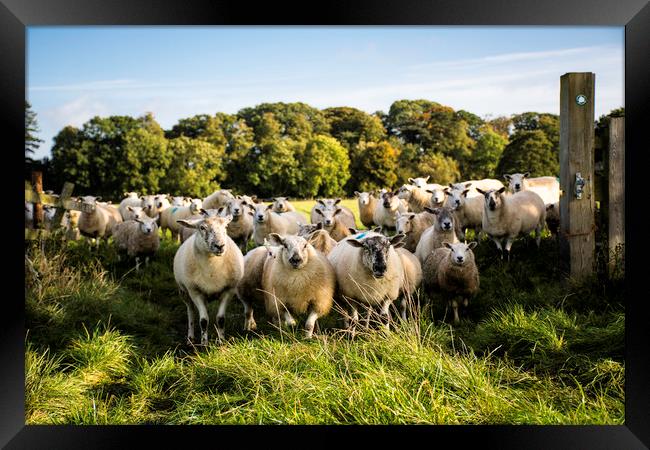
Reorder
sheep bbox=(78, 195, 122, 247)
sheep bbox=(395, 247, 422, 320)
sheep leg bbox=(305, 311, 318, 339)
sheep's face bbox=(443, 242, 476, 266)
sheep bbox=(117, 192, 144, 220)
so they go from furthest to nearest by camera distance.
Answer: sheep bbox=(117, 192, 144, 220) → sheep bbox=(78, 195, 122, 247) → sheep bbox=(395, 247, 422, 320) → sheep's face bbox=(443, 242, 476, 266) → sheep leg bbox=(305, 311, 318, 339)

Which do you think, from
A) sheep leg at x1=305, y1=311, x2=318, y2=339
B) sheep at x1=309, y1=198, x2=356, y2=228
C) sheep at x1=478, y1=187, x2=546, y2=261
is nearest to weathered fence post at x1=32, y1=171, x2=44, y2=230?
sheep leg at x1=305, y1=311, x2=318, y2=339

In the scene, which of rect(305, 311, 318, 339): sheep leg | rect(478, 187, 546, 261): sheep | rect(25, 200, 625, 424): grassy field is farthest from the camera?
rect(478, 187, 546, 261): sheep

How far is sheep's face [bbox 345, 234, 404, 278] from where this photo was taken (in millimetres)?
6379

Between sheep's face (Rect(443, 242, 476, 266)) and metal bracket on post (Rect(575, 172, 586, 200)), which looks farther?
sheep's face (Rect(443, 242, 476, 266))

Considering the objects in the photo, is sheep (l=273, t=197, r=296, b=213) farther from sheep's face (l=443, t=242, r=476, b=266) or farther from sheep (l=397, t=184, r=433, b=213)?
sheep's face (l=443, t=242, r=476, b=266)

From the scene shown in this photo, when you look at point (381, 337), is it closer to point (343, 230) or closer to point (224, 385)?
point (224, 385)

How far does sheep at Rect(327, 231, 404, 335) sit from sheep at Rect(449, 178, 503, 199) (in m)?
5.77

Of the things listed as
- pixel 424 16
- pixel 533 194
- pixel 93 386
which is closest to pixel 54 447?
pixel 93 386

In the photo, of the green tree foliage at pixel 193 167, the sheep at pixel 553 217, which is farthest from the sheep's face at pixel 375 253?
the sheep at pixel 553 217

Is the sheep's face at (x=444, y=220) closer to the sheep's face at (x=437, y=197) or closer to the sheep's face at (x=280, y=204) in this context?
the sheep's face at (x=437, y=197)

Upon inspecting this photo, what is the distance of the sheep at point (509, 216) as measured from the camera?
11039 millimetres

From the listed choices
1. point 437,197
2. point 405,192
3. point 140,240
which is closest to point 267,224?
point 140,240

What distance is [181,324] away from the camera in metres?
7.96

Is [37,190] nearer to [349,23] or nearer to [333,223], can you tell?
[333,223]
